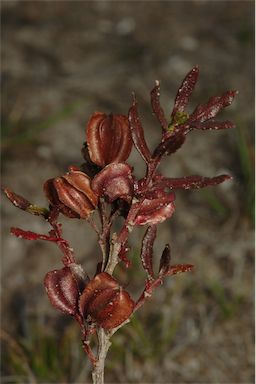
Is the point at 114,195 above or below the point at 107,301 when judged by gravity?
above

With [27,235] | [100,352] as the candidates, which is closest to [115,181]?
[27,235]

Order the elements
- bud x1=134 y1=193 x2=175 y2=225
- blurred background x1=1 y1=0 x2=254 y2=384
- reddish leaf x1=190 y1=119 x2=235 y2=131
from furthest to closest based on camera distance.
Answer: blurred background x1=1 y1=0 x2=254 y2=384 → bud x1=134 y1=193 x2=175 y2=225 → reddish leaf x1=190 y1=119 x2=235 y2=131

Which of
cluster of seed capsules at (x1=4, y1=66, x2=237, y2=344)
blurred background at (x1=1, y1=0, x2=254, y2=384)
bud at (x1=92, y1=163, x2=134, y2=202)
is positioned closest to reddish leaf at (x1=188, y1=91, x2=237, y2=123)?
cluster of seed capsules at (x1=4, y1=66, x2=237, y2=344)

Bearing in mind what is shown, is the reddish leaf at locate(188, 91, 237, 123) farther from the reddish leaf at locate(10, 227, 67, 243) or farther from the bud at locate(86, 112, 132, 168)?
the reddish leaf at locate(10, 227, 67, 243)

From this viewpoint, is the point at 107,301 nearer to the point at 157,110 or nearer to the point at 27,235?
the point at 27,235

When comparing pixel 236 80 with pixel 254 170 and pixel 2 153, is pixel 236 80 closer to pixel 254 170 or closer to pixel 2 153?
pixel 254 170

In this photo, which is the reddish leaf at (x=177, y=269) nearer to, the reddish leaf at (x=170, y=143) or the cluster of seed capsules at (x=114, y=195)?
the cluster of seed capsules at (x=114, y=195)
